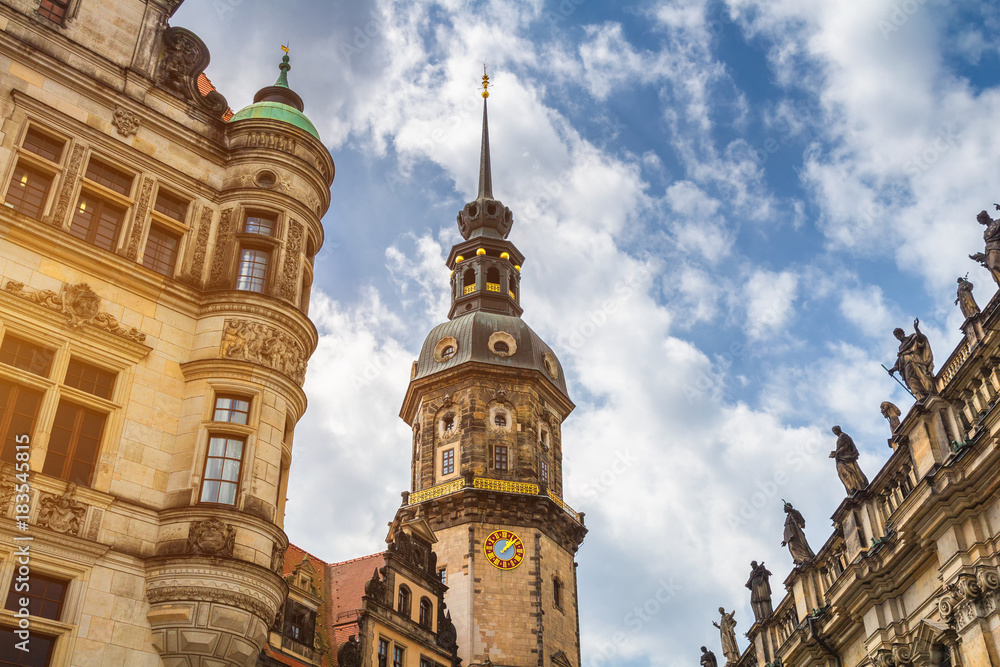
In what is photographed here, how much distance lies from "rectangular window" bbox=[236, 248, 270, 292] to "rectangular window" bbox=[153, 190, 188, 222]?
146cm

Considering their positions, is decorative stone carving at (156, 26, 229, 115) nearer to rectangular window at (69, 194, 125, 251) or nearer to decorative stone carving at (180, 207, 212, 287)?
decorative stone carving at (180, 207, 212, 287)

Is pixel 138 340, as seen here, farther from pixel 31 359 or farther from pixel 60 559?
pixel 60 559

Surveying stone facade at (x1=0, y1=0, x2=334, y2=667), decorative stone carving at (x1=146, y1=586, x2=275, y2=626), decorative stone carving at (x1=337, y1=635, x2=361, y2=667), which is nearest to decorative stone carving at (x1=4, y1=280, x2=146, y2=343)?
stone facade at (x1=0, y1=0, x2=334, y2=667)

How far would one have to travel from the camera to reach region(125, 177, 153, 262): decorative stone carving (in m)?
18.3

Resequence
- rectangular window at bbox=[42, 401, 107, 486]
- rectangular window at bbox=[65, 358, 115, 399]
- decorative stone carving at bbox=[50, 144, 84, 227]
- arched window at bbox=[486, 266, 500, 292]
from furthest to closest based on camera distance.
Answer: arched window at bbox=[486, 266, 500, 292]
decorative stone carving at bbox=[50, 144, 84, 227]
rectangular window at bbox=[65, 358, 115, 399]
rectangular window at bbox=[42, 401, 107, 486]

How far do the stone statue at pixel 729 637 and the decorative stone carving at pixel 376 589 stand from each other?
40.8 ft

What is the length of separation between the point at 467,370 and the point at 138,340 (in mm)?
33029

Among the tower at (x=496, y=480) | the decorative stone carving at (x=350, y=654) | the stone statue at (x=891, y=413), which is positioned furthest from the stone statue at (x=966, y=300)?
the tower at (x=496, y=480)

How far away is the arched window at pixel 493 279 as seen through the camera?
187ft

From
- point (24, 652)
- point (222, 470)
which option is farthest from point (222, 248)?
point (24, 652)

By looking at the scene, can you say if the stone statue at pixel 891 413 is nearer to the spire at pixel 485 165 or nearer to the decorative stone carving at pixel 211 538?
the decorative stone carving at pixel 211 538

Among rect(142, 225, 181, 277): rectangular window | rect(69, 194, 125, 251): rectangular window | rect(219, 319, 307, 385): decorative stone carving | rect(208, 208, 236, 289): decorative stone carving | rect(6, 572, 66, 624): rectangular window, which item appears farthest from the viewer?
rect(208, 208, 236, 289): decorative stone carving

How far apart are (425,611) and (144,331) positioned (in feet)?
72.9

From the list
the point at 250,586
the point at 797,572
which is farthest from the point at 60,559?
A: the point at 797,572
